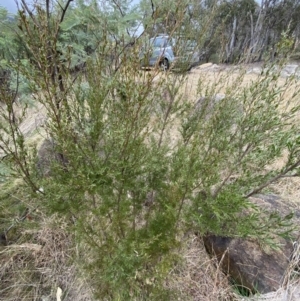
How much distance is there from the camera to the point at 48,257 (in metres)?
1.52

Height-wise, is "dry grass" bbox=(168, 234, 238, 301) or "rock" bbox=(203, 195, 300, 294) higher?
"rock" bbox=(203, 195, 300, 294)

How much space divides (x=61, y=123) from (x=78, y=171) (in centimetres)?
19

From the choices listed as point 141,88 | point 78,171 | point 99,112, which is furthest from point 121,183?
point 141,88

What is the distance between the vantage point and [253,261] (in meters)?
1.35

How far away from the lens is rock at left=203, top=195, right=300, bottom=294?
50.8 inches

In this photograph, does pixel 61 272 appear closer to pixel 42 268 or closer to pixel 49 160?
pixel 42 268

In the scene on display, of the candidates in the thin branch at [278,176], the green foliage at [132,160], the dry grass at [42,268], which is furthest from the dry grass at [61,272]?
the thin branch at [278,176]

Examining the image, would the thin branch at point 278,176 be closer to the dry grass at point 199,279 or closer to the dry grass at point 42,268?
the dry grass at point 199,279

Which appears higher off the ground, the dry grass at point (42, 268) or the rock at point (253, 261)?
the rock at point (253, 261)

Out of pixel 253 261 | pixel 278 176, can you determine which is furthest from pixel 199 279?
pixel 278 176

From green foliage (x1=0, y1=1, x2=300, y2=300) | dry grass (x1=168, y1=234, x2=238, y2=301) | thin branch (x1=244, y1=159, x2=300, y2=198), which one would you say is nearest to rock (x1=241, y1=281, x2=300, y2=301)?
dry grass (x1=168, y1=234, x2=238, y2=301)

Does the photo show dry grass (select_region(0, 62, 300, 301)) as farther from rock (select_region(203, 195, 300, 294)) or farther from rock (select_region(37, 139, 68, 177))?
rock (select_region(37, 139, 68, 177))

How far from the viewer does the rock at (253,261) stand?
1291 millimetres

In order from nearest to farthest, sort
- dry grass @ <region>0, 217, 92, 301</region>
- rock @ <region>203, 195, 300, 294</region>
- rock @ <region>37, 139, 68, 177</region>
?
rock @ <region>37, 139, 68, 177</region> < rock @ <region>203, 195, 300, 294</region> < dry grass @ <region>0, 217, 92, 301</region>
